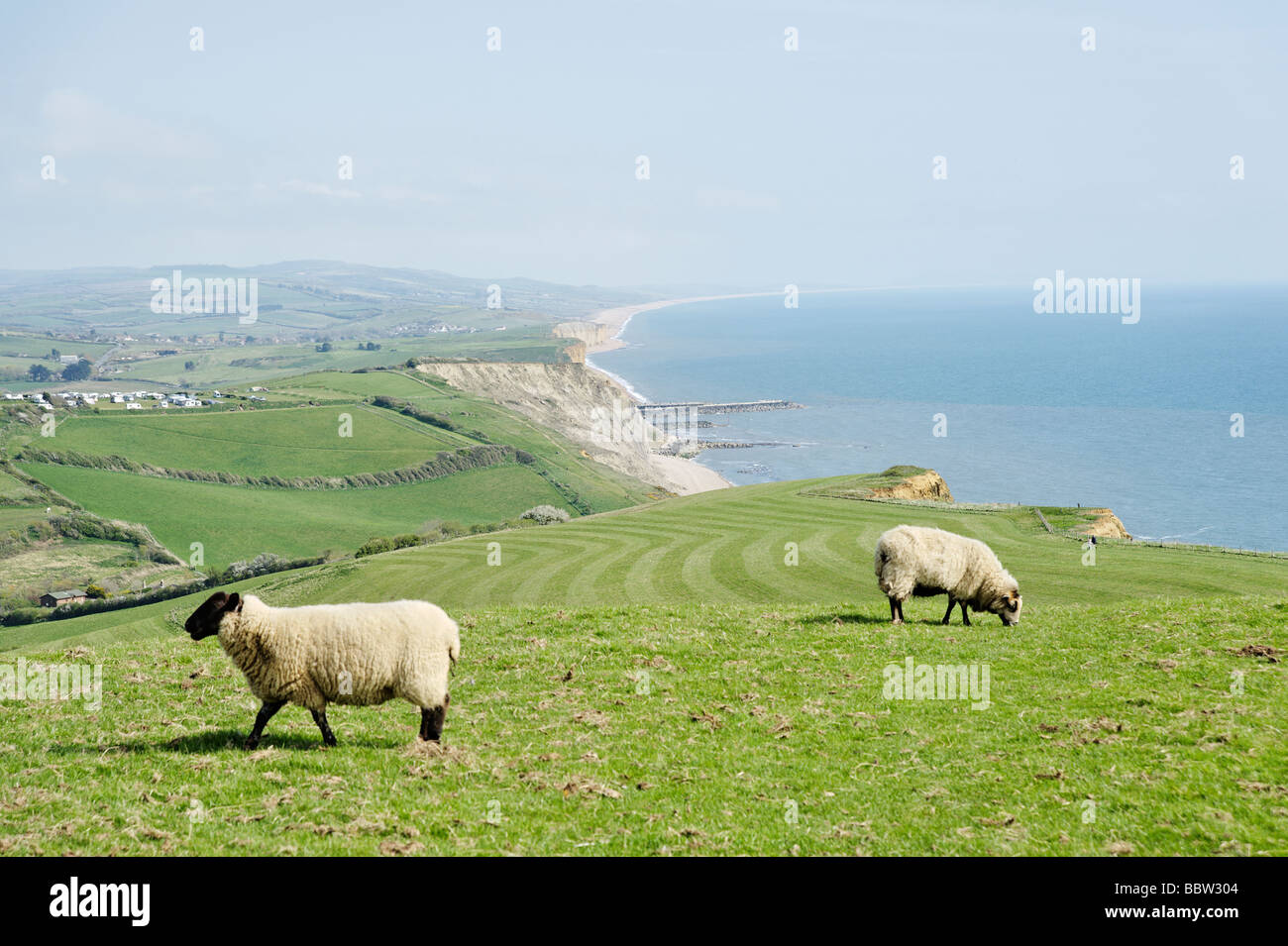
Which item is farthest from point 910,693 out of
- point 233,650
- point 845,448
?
point 845,448

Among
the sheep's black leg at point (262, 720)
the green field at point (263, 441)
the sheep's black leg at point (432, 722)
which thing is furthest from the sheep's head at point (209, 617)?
the green field at point (263, 441)

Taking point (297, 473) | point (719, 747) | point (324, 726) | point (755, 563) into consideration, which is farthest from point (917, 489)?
point (297, 473)

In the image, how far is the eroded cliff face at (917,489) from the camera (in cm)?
7106

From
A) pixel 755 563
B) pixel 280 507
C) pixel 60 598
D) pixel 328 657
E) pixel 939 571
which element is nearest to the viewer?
pixel 328 657

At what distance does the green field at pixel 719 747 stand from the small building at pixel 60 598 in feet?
231

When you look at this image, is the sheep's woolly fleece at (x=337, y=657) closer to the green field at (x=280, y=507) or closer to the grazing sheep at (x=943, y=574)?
the grazing sheep at (x=943, y=574)

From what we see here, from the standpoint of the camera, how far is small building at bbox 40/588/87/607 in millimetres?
79194

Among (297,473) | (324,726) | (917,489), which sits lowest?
(297,473)

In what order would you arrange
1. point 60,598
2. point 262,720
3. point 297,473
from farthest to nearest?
point 297,473, point 60,598, point 262,720

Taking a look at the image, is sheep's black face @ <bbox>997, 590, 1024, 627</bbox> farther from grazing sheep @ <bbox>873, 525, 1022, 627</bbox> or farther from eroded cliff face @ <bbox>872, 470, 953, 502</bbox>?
eroded cliff face @ <bbox>872, 470, 953, 502</bbox>

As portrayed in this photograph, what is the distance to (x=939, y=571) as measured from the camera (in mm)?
22484

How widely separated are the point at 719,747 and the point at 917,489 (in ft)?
209

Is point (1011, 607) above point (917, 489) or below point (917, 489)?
above

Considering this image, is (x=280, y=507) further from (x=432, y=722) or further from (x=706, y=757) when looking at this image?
(x=706, y=757)
